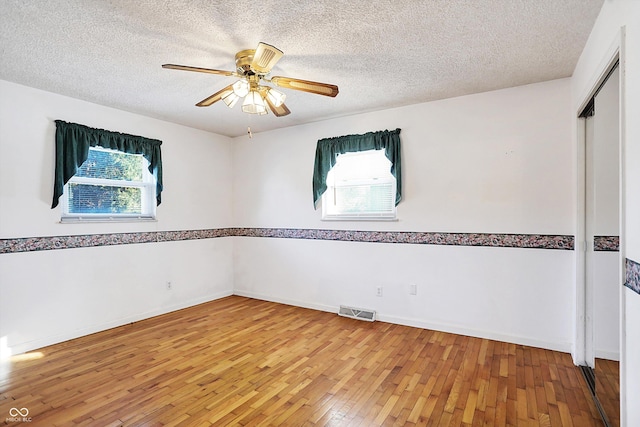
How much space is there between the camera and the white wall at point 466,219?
9.95 feet

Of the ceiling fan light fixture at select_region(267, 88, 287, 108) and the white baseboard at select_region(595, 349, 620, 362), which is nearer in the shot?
the white baseboard at select_region(595, 349, 620, 362)

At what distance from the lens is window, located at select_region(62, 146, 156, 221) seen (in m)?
3.49

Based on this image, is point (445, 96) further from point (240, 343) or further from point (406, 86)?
point (240, 343)

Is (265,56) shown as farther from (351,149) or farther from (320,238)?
(320,238)

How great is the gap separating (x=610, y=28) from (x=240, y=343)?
3553 mm

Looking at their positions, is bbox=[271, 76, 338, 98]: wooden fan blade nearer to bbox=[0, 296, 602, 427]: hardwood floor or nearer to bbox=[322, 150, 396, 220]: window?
bbox=[322, 150, 396, 220]: window

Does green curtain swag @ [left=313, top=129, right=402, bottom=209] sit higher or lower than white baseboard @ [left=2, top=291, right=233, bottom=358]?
higher

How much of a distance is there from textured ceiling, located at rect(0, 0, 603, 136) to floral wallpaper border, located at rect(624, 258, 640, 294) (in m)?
1.49

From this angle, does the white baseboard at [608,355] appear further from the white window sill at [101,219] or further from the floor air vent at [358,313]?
the white window sill at [101,219]

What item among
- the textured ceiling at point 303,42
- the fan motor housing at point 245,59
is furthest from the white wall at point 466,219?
the fan motor housing at point 245,59

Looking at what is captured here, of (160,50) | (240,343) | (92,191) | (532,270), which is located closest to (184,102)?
(160,50)

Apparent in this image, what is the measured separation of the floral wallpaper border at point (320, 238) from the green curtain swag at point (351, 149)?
43 centimetres

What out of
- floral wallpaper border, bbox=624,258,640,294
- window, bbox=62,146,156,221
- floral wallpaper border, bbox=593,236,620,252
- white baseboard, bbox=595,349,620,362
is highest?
window, bbox=62,146,156,221

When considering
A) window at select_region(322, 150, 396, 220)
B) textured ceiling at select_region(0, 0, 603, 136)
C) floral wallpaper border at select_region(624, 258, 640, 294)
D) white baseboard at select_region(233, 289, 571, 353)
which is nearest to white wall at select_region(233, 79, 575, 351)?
white baseboard at select_region(233, 289, 571, 353)
